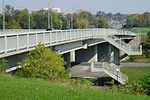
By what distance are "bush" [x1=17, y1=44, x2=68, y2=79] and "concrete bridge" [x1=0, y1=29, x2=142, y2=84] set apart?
2.05ft

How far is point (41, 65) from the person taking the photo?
25.6 m

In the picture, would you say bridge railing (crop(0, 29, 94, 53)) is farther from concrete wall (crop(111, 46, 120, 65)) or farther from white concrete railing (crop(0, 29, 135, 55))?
concrete wall (crop(111, 46, 120, 65))

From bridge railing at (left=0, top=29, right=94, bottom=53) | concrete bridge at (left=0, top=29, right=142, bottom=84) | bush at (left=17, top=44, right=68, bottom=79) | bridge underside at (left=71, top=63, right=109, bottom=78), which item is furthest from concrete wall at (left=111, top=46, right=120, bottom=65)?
bush at (left=17, top=44, right=68, bottom=79)

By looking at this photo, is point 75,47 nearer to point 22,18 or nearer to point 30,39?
point 30,39

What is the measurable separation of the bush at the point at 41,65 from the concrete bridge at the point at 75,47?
2.05 feet

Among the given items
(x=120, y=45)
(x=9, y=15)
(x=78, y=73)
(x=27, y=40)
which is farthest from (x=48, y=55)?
(x=9, y=15)

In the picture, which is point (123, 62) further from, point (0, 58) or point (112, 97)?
point (112, 97)

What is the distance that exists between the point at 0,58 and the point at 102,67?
30411mm

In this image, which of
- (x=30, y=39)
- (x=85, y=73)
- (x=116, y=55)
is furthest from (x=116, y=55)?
(x=30, y=39)

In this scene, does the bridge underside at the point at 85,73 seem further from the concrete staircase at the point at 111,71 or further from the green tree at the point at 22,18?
the green tree at the point at 22,18

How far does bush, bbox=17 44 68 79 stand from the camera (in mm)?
21938

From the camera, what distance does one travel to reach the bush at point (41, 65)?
21938mm

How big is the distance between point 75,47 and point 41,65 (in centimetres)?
2737

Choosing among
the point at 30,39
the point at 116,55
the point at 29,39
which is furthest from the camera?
the point at 116,55
